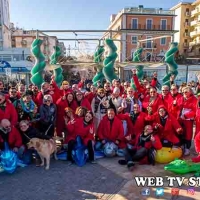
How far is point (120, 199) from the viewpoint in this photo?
11.7ft

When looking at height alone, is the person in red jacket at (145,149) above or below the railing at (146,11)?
below

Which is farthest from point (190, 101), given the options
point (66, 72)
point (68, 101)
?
point (66, 72)

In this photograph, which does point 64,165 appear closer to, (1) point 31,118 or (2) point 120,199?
(1) point 31,118

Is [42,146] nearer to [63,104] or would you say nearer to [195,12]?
[63,104]

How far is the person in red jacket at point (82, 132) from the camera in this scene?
502 cm

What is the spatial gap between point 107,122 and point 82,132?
0.68 meters

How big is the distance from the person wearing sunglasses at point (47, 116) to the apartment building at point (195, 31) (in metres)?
46.3

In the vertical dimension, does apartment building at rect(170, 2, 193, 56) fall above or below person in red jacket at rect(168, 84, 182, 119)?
above

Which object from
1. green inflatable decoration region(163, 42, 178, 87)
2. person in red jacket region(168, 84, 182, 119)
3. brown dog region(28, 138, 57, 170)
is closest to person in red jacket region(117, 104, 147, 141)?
person in red jacket region(168, 84, 182, 119)

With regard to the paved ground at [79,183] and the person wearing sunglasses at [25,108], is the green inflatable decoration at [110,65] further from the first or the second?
the paved ground at [79,183]

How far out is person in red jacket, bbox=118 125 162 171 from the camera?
485 centimetres

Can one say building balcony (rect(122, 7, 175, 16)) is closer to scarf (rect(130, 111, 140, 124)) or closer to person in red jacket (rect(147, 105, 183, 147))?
scarf (rect(130, 111, 140, 124))

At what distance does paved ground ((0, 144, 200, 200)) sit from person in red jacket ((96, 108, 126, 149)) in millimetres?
563

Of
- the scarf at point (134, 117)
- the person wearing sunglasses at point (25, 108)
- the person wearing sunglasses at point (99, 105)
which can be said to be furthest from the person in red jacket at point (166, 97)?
the person wearing sunglasses at point (25, 108)
